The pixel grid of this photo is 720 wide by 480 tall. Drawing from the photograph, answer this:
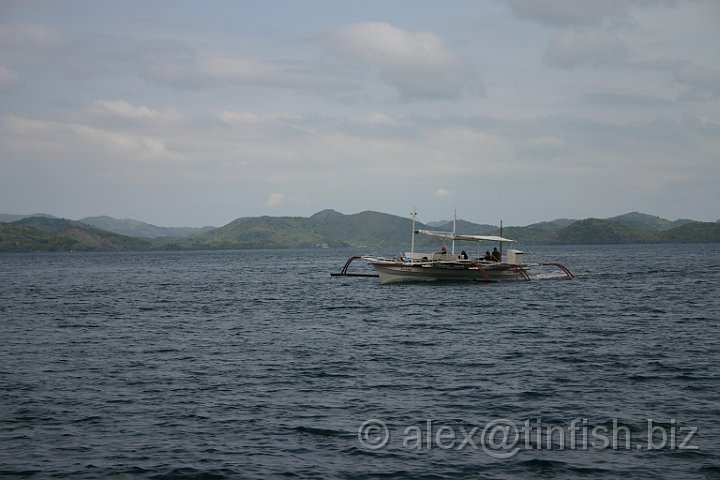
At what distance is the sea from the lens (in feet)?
64.3

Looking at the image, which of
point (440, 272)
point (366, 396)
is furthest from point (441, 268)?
point (366, 396)

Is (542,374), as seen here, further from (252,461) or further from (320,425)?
(252,461)

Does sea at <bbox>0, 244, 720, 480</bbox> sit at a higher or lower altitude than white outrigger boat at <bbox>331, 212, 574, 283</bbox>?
lower

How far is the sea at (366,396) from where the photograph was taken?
64.3 feet

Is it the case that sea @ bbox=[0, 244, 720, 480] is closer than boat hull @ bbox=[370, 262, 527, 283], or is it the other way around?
sea @ bbox=[0, 244, 720, 480]

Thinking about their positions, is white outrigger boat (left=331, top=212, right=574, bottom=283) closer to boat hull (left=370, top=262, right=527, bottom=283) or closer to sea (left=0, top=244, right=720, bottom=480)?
boat hull (left=370, top=262, right=527, bottom=283)

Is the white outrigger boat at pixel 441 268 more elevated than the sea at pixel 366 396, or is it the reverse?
the white outrigger boat at pixel 441 268

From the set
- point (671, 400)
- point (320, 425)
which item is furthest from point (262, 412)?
point (671, 400)

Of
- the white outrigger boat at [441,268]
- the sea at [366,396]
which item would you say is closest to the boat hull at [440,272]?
the white outrigger boat at [441,268]

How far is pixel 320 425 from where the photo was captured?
23016 millimetres

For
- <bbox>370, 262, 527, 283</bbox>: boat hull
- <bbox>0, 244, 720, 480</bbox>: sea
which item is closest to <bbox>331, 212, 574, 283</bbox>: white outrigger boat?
<bbox>370, 262, 527, 283</bbox>: boat hull

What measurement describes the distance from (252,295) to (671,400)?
199 ft

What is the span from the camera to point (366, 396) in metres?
26.9

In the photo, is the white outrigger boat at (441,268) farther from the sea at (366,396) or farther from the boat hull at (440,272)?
the sea at (366,396)
